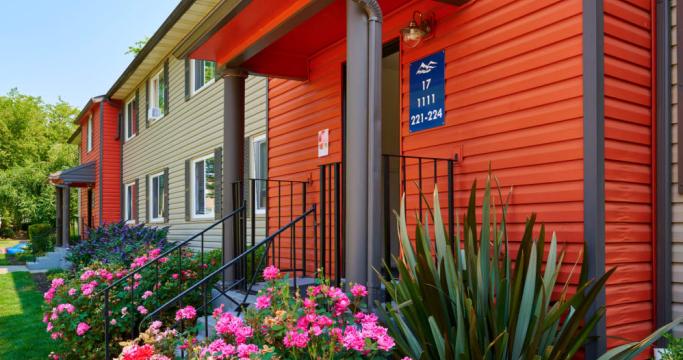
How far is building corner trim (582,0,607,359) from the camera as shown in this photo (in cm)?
344

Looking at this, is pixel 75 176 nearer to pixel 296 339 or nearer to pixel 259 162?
pixel 259 162

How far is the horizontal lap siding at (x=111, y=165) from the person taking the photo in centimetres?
2030

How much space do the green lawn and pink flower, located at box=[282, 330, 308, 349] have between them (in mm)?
4604

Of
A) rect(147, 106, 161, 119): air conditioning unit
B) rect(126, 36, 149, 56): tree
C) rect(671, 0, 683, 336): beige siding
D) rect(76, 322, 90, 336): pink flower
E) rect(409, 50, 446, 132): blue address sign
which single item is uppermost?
→ rect(126, 36, 149, 56): tree

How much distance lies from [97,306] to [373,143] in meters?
3.63

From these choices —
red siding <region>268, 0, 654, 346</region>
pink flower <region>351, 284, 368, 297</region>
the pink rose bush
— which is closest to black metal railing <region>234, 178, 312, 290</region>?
the pink rose bush

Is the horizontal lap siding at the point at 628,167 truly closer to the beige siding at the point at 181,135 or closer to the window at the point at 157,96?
the beige siding at the point at 181,135

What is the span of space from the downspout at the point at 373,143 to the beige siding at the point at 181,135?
5450 millimetres

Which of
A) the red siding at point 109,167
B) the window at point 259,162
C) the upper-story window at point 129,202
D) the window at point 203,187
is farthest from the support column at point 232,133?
the red siding at point 109,167

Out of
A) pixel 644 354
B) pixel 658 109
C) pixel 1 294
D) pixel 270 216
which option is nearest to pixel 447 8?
pixel 658 109

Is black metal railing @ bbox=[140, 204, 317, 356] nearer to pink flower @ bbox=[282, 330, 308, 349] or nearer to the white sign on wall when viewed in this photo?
pink flower @ bbox=[282, 330, 308, 349]

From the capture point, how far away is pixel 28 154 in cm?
4556

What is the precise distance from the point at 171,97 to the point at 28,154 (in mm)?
37259

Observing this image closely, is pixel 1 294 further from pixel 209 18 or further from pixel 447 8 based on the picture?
pixel 447 8
